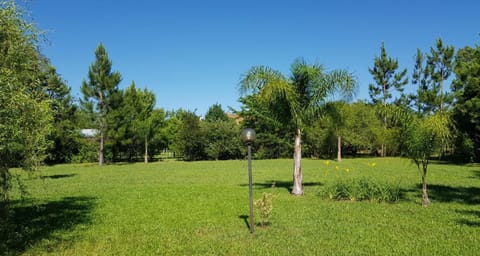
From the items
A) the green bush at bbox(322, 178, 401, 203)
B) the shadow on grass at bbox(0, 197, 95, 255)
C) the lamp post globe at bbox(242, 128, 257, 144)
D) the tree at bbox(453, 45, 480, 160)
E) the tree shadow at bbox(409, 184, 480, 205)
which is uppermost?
the tree at bbox(453, 45, 480, 160)

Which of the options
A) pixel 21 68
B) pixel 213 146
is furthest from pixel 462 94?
pixel 21 68

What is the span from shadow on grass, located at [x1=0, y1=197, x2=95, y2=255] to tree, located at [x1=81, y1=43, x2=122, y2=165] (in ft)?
76.4

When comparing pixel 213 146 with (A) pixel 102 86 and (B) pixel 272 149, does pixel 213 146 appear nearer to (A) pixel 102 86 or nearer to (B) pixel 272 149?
(B) pixel 272 149

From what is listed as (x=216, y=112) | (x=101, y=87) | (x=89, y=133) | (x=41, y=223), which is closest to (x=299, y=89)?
(x=41, y=223)

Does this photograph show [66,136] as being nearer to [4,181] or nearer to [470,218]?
[4,181]

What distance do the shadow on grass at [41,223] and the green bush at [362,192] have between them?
695 centimetres

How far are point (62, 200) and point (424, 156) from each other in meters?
11.1

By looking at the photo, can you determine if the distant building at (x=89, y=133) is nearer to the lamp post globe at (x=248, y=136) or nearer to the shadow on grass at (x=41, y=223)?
the shadow on grass at (x=41, y=223)

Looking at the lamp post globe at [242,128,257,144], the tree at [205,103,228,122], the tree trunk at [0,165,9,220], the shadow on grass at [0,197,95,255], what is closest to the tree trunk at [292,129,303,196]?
the lamp post globe at [242,128,257,144]

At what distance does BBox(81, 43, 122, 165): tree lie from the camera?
109 ft

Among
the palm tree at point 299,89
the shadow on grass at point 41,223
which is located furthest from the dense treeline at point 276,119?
the shadow on grass at point 41,223

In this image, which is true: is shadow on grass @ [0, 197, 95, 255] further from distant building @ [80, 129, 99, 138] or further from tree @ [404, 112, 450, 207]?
distant building @ [80, 129, 99, 138]

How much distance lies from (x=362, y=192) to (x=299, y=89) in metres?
3.88

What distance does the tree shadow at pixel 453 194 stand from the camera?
1052cm
